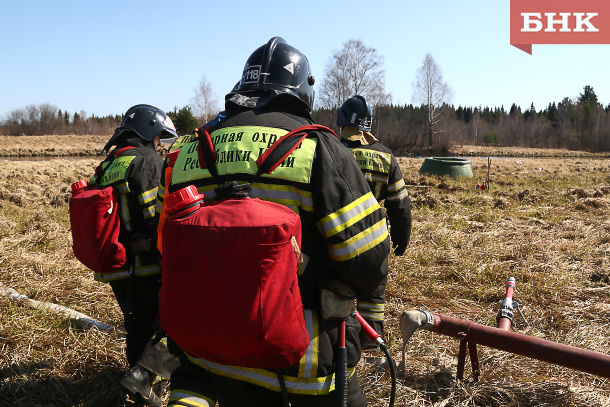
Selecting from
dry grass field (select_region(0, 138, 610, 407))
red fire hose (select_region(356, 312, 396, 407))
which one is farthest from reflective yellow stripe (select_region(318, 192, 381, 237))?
dry grass field (select_region(0, 138, 610, 407))

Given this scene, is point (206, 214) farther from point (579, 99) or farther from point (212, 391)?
point (579, 99)

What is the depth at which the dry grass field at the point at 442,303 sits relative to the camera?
10.0 feet

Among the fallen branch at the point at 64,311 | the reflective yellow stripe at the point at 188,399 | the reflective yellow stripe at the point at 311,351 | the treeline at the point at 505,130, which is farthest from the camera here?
the treeline at the point at 505,130

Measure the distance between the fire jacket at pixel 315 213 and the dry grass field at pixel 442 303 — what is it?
1377 millimetres

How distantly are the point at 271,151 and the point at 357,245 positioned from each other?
0.50 m

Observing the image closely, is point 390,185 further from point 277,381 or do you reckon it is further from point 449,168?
point 449,168

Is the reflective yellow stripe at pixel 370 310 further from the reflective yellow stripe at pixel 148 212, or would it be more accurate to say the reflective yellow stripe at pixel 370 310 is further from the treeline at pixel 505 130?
the treeline at pixel 505 130

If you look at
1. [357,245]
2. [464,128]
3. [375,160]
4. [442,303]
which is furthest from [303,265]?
[464,128]

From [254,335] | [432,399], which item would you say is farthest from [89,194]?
[432,399]

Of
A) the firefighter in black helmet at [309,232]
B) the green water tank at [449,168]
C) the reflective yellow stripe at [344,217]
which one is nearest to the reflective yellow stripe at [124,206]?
Result: the firefighter in black helmet at [309,232]

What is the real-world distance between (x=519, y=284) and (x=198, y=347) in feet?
15.4

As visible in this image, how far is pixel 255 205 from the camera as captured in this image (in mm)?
1565

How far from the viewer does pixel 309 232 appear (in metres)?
1.85

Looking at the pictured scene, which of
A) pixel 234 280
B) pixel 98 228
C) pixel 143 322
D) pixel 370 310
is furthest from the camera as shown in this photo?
pixel 370 310
